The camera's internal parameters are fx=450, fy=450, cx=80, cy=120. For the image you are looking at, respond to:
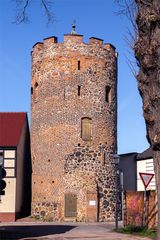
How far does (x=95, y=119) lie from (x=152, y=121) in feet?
86.7

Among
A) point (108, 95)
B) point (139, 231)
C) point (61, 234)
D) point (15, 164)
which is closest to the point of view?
point (61, 234)

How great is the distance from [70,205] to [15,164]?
5060mm

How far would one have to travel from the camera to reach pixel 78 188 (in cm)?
3338

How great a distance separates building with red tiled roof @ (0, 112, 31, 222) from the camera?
106 ft

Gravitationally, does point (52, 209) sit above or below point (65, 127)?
below

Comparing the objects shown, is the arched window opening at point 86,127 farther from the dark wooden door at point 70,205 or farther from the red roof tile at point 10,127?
the red roof tile at point 10,127

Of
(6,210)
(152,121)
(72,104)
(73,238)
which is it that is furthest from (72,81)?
(152,121)

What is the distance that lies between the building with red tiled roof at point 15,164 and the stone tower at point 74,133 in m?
1.13

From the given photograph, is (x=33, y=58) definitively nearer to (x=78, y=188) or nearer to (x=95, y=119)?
(x=95, y=119)

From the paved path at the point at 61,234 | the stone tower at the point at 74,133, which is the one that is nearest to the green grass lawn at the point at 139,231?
the paved path at the point at 61,234

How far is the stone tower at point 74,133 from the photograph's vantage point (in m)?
33.4

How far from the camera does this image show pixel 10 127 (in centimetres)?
3544

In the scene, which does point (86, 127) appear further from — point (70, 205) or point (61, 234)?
point (61, 234)

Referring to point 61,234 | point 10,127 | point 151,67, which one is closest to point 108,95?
point 10,127
